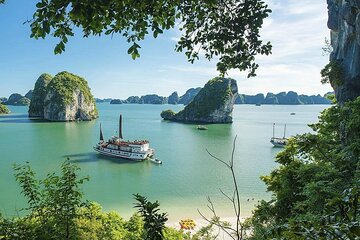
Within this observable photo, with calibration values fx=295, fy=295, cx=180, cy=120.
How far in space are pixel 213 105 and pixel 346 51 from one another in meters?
87.9

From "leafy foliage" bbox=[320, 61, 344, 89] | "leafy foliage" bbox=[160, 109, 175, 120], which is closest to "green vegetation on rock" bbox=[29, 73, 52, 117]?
"leafy foliage" bbox=[160, 109, 175, 120]

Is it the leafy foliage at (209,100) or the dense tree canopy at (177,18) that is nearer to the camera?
the dense tree canopy at (177,18)

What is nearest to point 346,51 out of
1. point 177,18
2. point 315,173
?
point 315,173

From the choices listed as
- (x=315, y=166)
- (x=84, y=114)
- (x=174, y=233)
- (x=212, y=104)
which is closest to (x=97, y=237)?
(x=174, y=233)

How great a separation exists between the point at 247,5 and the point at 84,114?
375ft

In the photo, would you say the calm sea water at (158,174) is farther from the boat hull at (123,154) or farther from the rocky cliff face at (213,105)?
the rocky cliff face at (213,105)

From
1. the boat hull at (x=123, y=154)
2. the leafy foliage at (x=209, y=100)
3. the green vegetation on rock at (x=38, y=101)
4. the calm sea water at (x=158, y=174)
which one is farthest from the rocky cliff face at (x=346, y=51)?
the green vegetation on rock at (x=38, y=101)

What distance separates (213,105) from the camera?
107 metres

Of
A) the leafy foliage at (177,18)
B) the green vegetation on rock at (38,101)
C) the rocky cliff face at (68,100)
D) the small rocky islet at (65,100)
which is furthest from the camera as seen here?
the green vegetation on rock at (38,101)

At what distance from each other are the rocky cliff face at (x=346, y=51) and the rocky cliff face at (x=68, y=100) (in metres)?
97.9

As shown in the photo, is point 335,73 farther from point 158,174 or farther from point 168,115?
point 168,115

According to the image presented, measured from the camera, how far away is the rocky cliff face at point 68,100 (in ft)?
343

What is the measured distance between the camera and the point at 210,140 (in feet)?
195

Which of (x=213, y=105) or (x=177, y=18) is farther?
(x=213, y=105)
